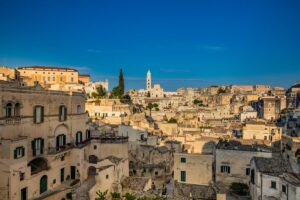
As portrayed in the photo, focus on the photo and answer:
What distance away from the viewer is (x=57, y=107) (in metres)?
28.9

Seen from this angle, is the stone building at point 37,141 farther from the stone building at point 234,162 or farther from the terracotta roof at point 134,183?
the stone building at point 234,162

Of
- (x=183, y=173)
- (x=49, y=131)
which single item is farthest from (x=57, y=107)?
(x=183, y=173)

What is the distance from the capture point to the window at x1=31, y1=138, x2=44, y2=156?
2539 centimetres

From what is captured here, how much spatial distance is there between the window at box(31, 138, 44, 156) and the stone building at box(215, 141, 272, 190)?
18.3 metres

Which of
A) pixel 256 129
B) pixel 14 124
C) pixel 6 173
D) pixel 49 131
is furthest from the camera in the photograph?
pixel 256 129

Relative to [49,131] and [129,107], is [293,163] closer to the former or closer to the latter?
[49,131]

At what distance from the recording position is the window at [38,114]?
25750mm

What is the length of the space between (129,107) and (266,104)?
44.7 m

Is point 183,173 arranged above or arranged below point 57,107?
below

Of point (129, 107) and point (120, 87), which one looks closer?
point (129, 107)

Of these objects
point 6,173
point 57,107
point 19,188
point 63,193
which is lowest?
point 63,193

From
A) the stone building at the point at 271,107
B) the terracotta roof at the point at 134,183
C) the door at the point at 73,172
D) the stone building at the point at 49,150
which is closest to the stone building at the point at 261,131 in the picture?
the stone building at the point at 49,150

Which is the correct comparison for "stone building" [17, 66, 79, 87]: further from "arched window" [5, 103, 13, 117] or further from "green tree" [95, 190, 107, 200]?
"green tree" [95, 190, 107, 200]

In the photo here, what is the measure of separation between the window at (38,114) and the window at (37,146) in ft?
5.82
